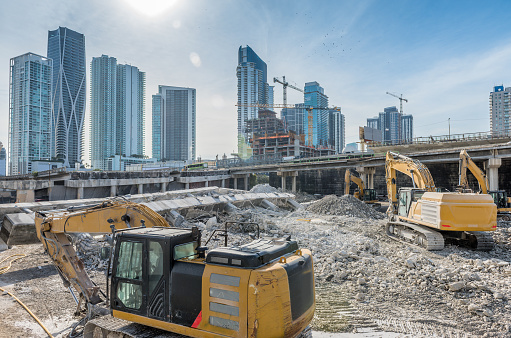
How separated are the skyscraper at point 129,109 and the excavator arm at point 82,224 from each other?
116524mm

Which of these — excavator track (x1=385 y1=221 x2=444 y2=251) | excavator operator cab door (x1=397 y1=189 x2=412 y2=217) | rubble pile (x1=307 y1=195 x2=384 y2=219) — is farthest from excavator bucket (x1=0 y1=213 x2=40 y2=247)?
rubble pile (x1=307 y1=195 x2=384 y2=219)

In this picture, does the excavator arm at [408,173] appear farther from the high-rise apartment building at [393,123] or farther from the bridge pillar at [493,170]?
the high-rise apartment building at [393,123]

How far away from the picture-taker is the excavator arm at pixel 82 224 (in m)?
5.14

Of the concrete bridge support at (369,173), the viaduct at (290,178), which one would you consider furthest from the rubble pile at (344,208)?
the concrete bridge support at (369,173)

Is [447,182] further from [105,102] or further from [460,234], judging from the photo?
[105,102]

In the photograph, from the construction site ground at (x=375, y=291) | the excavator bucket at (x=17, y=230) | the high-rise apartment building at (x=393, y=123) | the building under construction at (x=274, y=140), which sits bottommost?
the construction site ground at (x=375, y=291)

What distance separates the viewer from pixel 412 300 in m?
6.60

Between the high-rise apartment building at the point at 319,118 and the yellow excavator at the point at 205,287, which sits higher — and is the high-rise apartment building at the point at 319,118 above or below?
above

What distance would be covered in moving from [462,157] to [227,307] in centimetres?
1425

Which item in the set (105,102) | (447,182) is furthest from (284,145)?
(105,102)

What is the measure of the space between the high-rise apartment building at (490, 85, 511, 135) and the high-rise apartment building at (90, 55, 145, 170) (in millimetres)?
114721

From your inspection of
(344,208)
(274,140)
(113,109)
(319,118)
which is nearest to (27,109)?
(113,109)

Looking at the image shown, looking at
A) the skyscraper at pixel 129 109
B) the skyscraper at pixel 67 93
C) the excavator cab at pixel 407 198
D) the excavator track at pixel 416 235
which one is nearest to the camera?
the excavator track at pixel 416 235

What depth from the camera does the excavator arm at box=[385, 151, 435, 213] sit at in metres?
12.4
